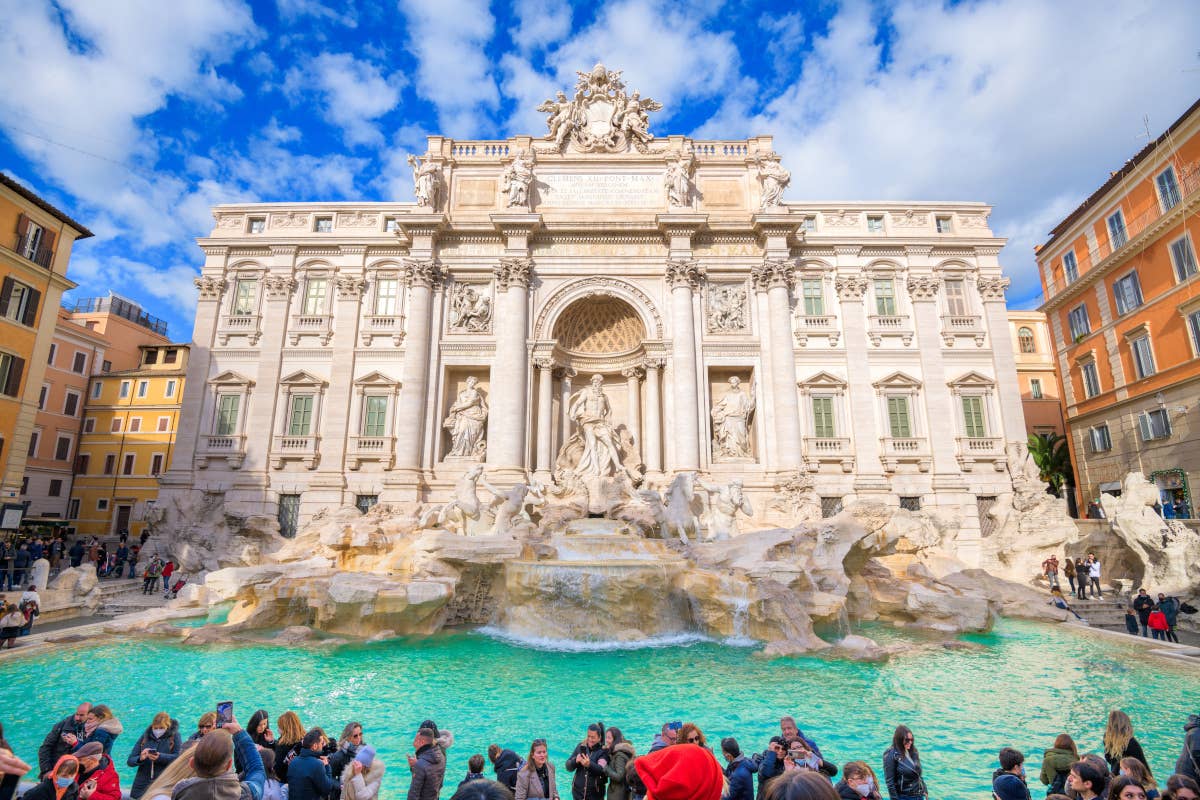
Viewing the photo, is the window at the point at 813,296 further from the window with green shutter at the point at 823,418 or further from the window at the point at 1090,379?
the window at the point at 1090,379

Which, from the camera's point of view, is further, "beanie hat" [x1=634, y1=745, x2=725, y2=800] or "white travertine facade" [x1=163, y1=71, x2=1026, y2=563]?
"white travertine facade" [x1=163, y1=71, x2=1026, y2=563]

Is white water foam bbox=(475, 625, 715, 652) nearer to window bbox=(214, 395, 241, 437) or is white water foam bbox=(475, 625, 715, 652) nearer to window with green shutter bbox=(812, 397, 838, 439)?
window with green shutter bbox=(812, 397, 838, 439)

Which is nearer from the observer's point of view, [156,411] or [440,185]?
[440,185]

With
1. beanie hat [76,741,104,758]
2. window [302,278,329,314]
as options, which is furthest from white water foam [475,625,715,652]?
window [302,278,329,314]

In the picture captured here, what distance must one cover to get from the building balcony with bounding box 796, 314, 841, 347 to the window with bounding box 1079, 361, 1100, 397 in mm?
11313

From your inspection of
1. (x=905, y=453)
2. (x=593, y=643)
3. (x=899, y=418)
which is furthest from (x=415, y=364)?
(x=905, y=453)

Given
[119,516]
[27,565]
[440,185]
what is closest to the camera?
[27,565]

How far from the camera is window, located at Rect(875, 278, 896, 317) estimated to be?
2311 centimetres

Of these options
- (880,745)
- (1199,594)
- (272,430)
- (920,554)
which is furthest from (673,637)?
(272,430)

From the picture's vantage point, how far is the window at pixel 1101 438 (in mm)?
22875

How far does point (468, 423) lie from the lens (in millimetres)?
21703

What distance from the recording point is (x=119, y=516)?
28875 millimetres

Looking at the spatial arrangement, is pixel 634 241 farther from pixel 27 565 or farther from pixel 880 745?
pixel 27 565

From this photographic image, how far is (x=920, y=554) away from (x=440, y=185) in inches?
868
